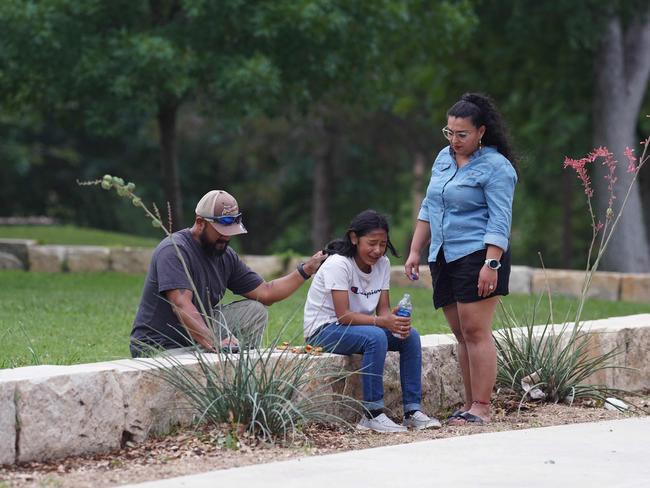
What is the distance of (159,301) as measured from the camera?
Answer: 6219 millimetres

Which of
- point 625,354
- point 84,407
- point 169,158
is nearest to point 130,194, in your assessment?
point 84,407

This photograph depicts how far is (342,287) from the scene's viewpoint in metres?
6.37

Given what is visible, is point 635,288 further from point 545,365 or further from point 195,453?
point 195,453

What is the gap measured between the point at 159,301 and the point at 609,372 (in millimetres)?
3172

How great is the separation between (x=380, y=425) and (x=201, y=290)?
1176 mm

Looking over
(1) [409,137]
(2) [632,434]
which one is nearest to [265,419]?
(2) [632,434]

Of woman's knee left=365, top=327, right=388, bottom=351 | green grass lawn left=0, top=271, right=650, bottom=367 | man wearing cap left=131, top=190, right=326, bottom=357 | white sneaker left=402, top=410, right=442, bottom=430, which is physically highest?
man wearing cap left=131, top=190, right=326, bottom=357

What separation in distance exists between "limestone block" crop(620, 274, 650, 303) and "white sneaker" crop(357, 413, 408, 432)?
9258 mm

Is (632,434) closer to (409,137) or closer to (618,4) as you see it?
(618,4)

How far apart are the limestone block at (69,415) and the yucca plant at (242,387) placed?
12.1 inches

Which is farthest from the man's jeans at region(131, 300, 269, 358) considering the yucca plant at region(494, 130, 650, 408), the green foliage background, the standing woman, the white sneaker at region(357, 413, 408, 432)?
the green foliage background

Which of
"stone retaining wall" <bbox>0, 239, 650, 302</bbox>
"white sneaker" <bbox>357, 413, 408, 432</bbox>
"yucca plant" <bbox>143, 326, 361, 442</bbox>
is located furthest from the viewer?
"stone retaining wall" <bbox>0, 239, 650, 302</bbox>

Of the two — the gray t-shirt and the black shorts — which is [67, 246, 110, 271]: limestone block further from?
the black shorts

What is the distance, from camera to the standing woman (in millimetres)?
6297
